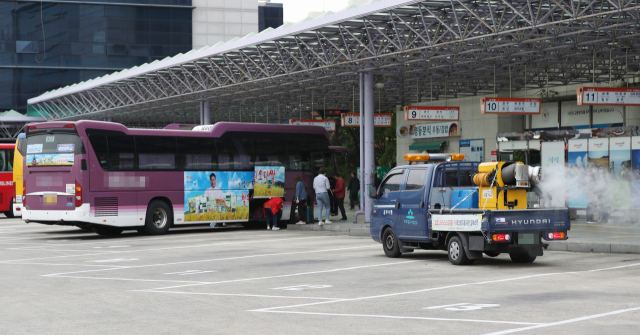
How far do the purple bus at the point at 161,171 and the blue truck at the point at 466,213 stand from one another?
9.76 metres

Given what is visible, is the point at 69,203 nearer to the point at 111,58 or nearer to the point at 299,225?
the point at 299,225

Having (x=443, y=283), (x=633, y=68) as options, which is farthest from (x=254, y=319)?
(x=633, y=68)

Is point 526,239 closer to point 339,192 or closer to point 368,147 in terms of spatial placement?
point 368,147

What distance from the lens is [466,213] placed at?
14.0m

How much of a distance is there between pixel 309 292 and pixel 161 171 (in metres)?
14.2

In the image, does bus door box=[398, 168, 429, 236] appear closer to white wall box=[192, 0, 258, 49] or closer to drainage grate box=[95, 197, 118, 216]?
drainage grate box=[95, 197, 118, 216]

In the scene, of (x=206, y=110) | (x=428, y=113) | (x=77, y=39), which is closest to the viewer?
(x=428, y=113)

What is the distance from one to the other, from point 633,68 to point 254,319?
23715 millimetres

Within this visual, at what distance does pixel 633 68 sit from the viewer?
28.6m

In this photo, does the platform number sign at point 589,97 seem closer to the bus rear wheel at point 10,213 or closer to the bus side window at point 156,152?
the bus side window at point 156,152

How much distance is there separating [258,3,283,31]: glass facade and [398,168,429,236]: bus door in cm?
7269

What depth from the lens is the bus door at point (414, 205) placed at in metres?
15.2

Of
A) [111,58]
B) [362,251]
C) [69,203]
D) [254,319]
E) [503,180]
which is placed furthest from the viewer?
[111,58]

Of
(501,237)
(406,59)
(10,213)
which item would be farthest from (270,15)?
(501,237)
